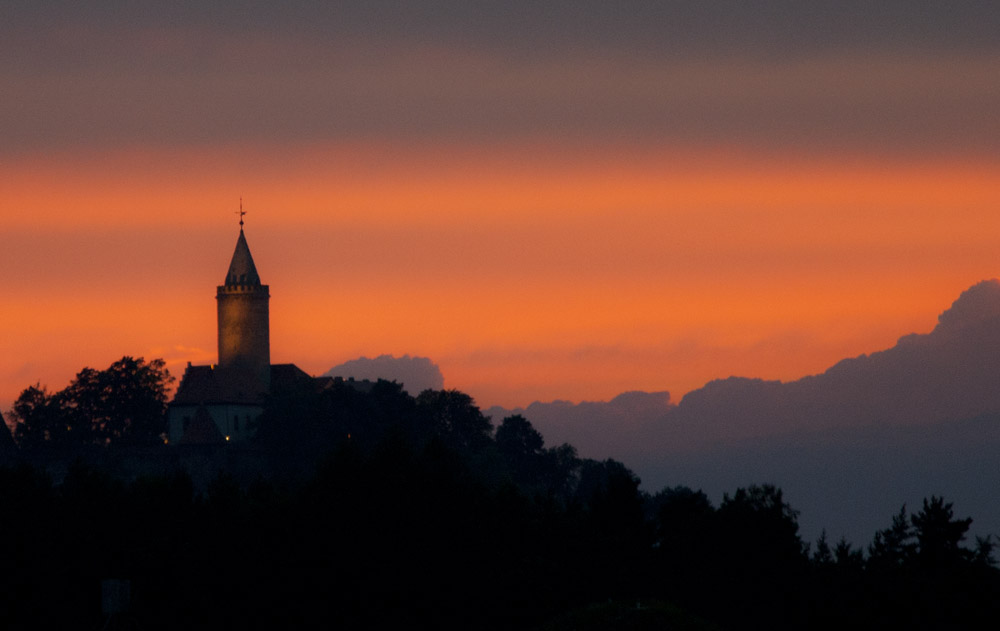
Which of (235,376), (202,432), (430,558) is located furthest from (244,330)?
(430,558)

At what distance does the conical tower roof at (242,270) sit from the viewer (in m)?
174

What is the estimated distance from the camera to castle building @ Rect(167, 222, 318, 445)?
16875 centimetres

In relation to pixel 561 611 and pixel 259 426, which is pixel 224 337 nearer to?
pixel 259 426

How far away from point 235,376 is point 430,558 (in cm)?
8563

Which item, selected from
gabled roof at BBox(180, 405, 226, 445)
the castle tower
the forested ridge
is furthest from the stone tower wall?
the forested ridge

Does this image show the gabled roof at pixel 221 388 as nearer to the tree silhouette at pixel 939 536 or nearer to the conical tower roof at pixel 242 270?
the conical tower roof at pixel 242 270

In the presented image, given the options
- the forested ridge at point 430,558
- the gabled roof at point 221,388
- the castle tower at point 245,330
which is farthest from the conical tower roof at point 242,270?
the forested ridge at point 430,558

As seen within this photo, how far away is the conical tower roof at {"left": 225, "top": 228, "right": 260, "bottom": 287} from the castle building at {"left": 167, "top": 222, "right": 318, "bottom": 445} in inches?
3.7

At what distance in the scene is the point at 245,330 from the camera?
6742 inches

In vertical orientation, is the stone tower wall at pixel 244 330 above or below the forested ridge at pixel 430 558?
above

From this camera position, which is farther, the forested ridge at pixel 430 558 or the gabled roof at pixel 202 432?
the gabled roof at pixel 202 432

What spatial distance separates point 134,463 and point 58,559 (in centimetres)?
7101

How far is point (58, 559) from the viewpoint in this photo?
86250 millimetres

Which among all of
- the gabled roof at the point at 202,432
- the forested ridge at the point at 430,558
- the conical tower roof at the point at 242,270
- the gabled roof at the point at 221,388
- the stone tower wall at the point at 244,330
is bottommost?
the forested ridge at the point at 430,558
